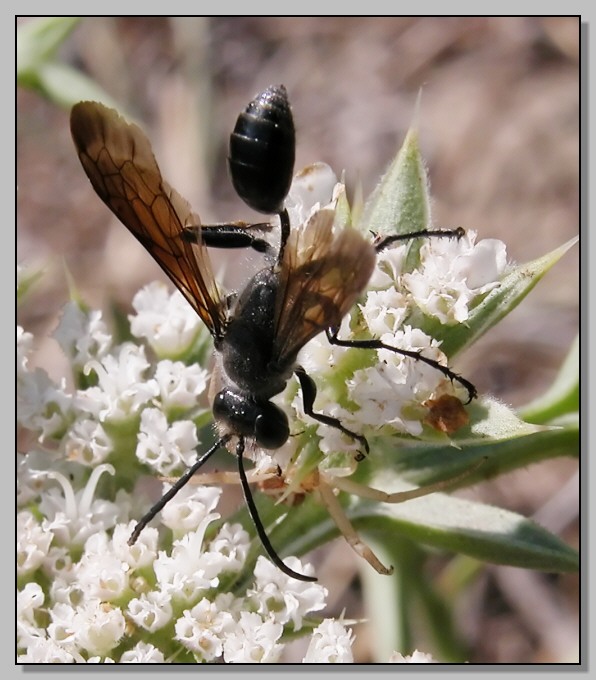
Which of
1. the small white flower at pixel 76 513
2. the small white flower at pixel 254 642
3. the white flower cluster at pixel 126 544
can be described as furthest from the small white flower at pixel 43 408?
the small white flower at pixel 254 642

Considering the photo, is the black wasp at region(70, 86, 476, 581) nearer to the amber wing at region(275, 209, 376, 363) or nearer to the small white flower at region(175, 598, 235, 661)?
the amber wing at region(275, 209, 376, 363)

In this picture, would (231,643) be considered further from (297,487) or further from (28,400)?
(28,400)

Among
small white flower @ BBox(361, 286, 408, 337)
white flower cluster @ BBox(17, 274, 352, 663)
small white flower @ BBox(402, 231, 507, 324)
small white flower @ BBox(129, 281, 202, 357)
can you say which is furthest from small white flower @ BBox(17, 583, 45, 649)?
small white flower @ BBox(402, 231, 507, 324)

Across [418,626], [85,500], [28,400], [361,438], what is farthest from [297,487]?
[418,626]

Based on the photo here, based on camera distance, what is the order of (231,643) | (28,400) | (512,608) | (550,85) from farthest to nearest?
(550,85), (512,608), (28,400), (231,643)

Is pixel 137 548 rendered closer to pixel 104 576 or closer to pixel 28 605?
pixel 104 576

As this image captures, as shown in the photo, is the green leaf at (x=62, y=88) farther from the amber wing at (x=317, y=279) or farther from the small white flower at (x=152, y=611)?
the small white flower at (x=152, y=611)
